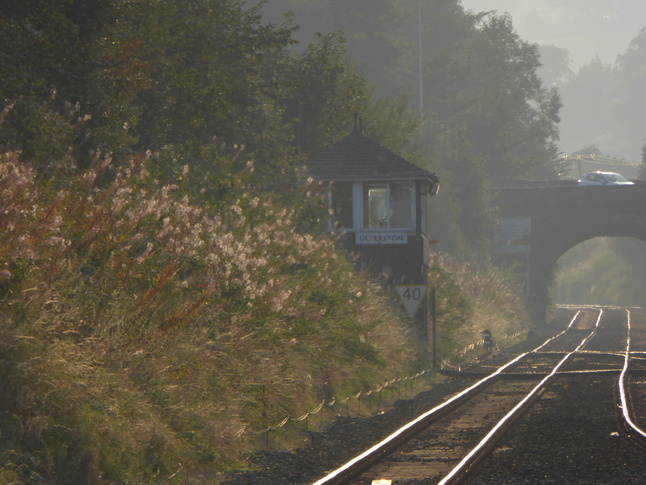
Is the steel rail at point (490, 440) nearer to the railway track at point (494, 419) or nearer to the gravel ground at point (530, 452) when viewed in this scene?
the railway track at point (494, 419)

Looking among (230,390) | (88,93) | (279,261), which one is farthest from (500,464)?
(88,93)

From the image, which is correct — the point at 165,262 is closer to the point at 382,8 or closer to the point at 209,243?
the point at 209,243

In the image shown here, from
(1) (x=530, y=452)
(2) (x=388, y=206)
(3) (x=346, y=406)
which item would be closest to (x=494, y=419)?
(3) (x=346, y=406)

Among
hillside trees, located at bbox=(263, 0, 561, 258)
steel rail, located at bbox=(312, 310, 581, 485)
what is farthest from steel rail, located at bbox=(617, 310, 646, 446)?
hillside trees, located at bbox=(263, 0, 561, 258)

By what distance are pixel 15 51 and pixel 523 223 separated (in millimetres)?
47493

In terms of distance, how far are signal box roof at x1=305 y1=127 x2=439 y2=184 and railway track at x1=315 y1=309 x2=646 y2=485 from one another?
18.8ft

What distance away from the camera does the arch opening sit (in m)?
82.6

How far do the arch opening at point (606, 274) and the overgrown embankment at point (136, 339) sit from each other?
62.1 m

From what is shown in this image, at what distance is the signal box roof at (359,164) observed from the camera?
87.3 ft

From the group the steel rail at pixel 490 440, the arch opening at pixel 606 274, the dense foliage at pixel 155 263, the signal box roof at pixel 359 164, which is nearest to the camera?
the dense foliage at pixel 155 263

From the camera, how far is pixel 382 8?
66.5 meters

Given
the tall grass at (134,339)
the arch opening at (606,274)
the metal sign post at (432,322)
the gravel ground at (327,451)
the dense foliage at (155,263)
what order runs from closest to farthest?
the tall grass at (134,339) → the dense foliage at (155,263) → the gravel ground at (327,451) → the metal sign post at (432,322) → the arch opening at (606,274)

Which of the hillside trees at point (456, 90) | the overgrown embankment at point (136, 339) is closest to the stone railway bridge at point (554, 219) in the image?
the hillside trees at point (456, 90)

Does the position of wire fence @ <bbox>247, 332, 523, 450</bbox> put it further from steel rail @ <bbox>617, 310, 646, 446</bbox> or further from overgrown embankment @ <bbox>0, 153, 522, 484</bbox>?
steel rail @ <bbox>617, 310, 646, 446</bbox>
